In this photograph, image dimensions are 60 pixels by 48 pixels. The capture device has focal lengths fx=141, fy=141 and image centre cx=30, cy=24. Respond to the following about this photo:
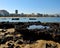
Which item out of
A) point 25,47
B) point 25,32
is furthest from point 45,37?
point 25,47

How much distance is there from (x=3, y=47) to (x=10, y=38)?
4.06 metres

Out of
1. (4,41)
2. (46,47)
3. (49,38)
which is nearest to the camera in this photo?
(46,47)

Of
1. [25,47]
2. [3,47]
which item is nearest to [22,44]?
[25,47]

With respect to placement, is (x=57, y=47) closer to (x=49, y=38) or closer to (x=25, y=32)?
(x=49, y=38)

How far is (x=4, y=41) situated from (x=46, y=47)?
6699 mm

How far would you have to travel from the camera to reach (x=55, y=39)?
1947 cm

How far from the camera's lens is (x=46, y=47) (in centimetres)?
1469

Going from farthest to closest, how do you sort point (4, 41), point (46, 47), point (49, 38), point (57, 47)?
point (49, 38) < point (4, 41) < point (57, 47) < point (46, 47)

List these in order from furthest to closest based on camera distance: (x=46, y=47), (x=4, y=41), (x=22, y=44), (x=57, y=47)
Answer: (x=4, y=41), (x=22, y=44), (x=57, y=47), (x=46, y=47)

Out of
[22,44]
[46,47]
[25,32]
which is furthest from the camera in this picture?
[25,32]

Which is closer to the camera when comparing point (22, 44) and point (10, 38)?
point (22, 44)

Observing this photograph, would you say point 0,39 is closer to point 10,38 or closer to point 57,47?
point 10,38

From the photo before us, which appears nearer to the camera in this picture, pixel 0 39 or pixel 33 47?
pixel 33 47

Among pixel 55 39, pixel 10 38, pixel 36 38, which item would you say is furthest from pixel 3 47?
pixel 55 39
